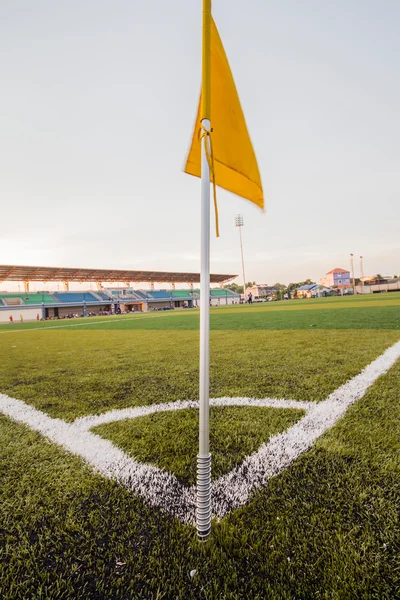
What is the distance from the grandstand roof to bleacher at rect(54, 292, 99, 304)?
291 centimetres

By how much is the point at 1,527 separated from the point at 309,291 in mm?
72325

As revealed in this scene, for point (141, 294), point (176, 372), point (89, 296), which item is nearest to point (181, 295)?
point (141, 294)

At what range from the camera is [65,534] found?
1.13m

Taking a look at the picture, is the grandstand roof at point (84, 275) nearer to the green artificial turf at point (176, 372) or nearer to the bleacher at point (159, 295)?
the bleacher at point (159, 295)

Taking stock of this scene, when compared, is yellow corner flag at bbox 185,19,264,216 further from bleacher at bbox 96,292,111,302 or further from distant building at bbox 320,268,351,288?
distant building at bbox 320,268,351,288

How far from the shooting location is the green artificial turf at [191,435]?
1.60 meters

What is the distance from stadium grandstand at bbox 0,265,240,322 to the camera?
43031mm

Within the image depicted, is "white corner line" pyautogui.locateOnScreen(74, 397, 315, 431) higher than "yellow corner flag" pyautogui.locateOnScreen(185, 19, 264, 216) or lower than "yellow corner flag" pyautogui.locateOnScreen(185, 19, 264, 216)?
lower

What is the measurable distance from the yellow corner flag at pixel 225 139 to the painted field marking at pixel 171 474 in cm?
139

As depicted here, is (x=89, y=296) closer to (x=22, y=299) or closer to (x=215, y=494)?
(x=22, y=299)

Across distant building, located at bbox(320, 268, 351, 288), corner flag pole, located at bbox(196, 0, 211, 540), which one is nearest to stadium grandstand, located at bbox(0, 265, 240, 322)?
corner flag pole, located at bbox(196, 0, 211, 540)

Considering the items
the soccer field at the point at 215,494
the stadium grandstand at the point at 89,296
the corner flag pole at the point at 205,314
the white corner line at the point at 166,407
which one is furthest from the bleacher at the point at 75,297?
the corner flag pole at the point at 205,314

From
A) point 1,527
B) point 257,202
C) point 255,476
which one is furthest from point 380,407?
point 1,527

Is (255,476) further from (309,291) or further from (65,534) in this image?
(309,291)
